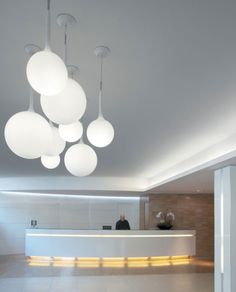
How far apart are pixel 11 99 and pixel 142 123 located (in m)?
1.81

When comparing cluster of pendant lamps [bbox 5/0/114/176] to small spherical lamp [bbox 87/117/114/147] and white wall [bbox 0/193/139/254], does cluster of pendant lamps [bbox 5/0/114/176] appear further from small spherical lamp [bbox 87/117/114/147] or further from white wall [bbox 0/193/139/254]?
white wall [bbox 0/193/139/254]

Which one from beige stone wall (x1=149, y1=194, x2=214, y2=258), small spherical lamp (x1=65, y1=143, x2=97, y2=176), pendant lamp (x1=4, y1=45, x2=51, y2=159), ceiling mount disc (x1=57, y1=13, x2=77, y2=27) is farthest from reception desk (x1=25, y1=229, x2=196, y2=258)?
pendant lamp (x1=4, y1=45, x2=51, y2=159)

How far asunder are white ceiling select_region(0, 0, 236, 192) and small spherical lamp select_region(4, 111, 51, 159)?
77cm

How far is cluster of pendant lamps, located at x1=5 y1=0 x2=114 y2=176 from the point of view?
154 cm

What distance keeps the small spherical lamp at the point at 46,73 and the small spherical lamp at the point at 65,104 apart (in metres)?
0.20

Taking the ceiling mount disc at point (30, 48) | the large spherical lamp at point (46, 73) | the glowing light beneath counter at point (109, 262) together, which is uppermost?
the ceiling mount disc at point (30, 48)

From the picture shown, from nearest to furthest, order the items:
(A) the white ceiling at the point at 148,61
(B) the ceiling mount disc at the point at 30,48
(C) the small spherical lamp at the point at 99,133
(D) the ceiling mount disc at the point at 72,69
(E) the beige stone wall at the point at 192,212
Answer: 1. (A) the white ceiling at the point at 148,61
2. (C) the small spherical lamp at the point at 99,133
3. (B) the ceiling mount disc at the point at 30,48
4. (D) the ceiling mount disc at the point at 72,69
5. (E) the beige stone wall at the point at 192,212

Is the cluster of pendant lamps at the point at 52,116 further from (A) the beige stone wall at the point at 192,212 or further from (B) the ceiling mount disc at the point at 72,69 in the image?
(A) the beige stone wall at the point at 192,212

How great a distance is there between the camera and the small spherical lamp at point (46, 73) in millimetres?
1526

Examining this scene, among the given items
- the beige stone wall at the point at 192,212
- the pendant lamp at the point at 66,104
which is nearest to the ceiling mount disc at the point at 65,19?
the pendant lamp at the point at 66,104

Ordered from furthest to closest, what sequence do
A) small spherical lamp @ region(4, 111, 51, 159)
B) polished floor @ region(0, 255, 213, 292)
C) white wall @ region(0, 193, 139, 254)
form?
1. white wall @ region(0, 193, 139, 254)
2. polished floor @ region(0, 255, 213, 292)
3. small spherical lamp @ region(4, 111, 51, 159)

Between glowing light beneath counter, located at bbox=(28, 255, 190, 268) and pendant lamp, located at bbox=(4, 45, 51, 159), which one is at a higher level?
pendant lamp, located at bbox=(4, 45, 51, 159)

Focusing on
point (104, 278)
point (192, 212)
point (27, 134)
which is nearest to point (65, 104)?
point (27, 134)

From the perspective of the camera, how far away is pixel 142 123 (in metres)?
4.75
